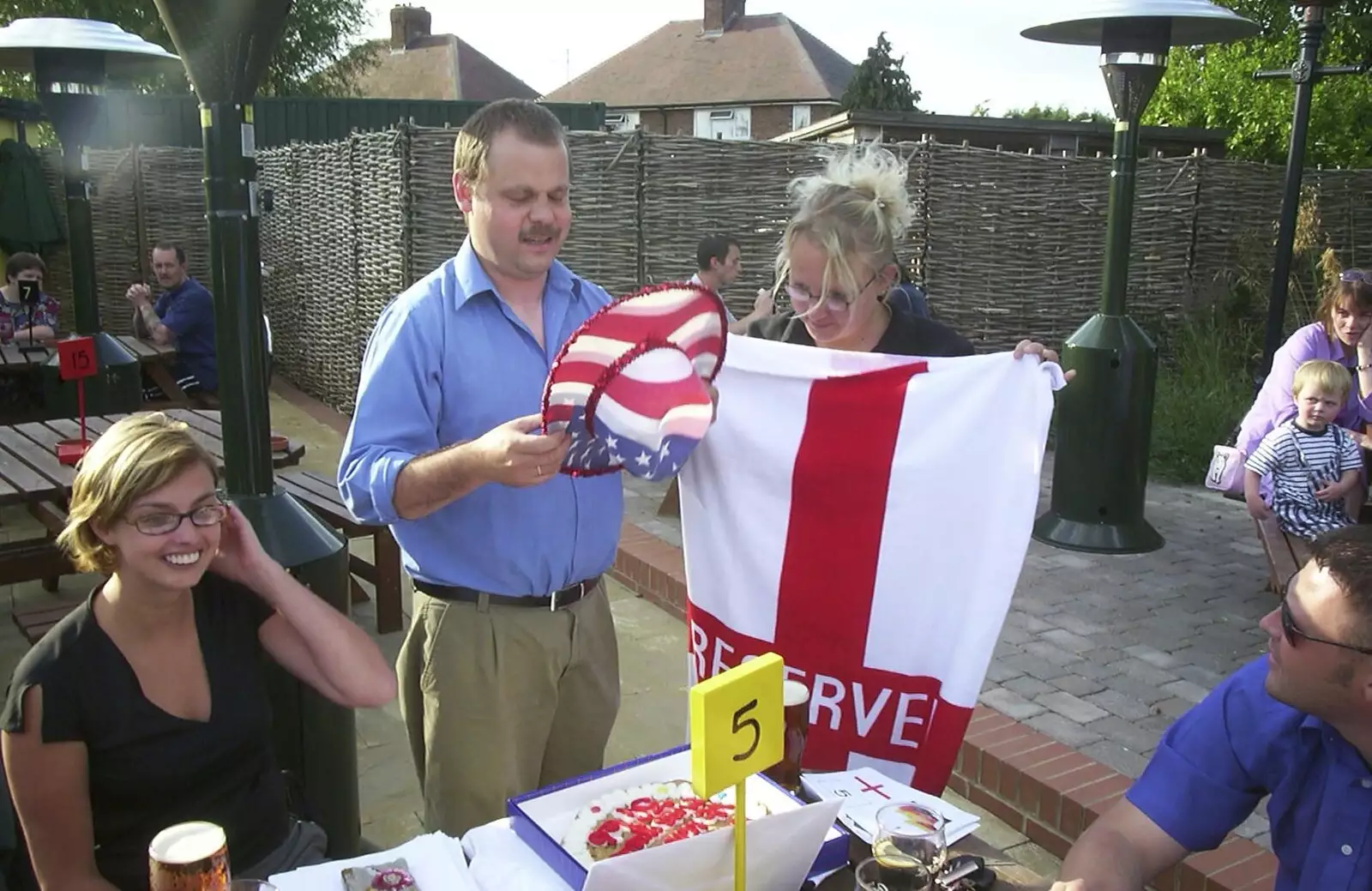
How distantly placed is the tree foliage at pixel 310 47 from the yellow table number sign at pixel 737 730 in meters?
21.6

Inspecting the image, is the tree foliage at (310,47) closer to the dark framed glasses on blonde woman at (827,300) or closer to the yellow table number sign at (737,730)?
the dark framed glasses on blonde woman at (827,300)

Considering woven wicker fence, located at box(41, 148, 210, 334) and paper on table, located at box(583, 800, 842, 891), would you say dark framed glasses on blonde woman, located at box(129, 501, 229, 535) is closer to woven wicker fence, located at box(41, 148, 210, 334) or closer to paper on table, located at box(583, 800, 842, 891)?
paper on table, located at box(583, 800, 842, 891)

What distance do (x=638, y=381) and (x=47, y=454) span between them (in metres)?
4.03

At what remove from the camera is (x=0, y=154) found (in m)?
11.0

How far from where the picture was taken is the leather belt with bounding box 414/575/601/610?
6.92 feet

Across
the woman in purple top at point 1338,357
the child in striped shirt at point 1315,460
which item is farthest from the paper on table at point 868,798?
the woman in purple top at point 1338,357

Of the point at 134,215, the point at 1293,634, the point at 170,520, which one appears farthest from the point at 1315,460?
the point at 134,215

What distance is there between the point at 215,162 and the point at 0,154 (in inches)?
418

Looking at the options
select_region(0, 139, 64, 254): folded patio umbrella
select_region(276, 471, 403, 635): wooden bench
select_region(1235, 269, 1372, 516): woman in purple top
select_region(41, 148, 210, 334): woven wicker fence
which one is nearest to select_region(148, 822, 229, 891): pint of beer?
select_region(276, 471, 403, 635): wooden bench

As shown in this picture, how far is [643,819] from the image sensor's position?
1539 millimetres

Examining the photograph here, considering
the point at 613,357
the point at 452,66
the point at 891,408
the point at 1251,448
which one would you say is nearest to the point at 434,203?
the point at 1251,448

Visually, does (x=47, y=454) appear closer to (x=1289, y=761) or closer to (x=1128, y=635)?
(x=1128, y=635)

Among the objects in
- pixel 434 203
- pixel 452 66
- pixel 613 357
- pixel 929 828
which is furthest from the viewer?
pixel 452 66

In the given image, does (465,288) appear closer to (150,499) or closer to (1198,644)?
(150,499)
